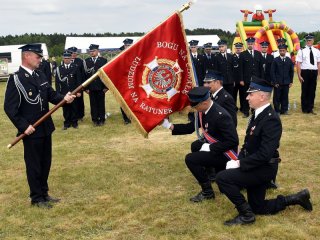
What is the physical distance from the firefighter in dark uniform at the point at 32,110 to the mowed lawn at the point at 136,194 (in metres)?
0.54

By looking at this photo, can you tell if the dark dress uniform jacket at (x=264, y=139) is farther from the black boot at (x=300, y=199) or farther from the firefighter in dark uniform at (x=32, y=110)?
the firefighter in dark uniform at (x=32, y=110)

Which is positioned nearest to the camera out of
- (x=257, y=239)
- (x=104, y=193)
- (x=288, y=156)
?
(x=257, y=239)

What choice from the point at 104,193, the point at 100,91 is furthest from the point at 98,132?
the point at 104,193

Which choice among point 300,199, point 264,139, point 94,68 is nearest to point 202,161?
point 264,139

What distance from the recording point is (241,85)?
38.4 feet

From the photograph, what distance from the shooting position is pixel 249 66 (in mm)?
11430

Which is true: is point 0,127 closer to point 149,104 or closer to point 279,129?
point 149,104

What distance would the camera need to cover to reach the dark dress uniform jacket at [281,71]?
1108 centimetres

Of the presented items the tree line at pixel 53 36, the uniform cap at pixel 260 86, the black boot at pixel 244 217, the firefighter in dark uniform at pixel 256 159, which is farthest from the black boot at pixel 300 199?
the tree line at pixel 53 36

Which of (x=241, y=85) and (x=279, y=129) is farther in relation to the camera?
(x=241, y=85)

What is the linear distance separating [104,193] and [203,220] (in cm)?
172

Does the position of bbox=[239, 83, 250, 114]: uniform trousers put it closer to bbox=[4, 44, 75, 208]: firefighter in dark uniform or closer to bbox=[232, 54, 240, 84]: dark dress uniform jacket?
bbox=[232, 54, 240, 84]: dark dress uniform jacket

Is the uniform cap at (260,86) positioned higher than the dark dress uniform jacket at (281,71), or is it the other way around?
the uniform cap at (260,86)

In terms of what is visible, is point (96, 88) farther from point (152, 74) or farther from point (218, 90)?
point (152, 74)
